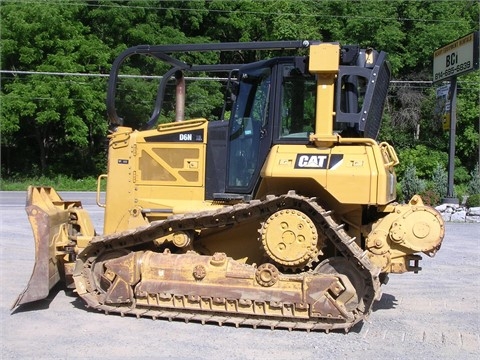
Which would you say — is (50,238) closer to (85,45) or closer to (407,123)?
(85,45)

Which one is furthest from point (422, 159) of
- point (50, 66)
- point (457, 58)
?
point (50, 66)

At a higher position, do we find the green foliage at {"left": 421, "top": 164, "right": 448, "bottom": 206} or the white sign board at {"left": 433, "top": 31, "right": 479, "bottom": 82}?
the white sign board at {"left": 433, "top": 31, "right": 479, "bottom": 82}

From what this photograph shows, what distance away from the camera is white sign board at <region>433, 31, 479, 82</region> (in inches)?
738

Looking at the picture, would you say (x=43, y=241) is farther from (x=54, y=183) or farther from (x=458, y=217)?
(x=54, y=183)

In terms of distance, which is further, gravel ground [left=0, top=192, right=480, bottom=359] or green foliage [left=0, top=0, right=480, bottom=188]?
green foliage [left=0, top=0, right=480, bottom=188]

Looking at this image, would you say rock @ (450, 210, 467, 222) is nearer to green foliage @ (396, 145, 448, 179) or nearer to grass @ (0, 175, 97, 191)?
green foliage @ (396, 145, 448, 179)

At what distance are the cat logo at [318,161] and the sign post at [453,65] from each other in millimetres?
13161

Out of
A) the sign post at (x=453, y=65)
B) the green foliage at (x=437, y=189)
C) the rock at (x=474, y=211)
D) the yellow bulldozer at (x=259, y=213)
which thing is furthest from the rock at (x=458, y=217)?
the yellow bulldozer at (x=259, y=213)

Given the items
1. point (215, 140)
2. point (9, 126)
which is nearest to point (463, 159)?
point (9, 126)

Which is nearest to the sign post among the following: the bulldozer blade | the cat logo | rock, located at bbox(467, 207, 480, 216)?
rock, located at bbox(467, 207, 480, 216)

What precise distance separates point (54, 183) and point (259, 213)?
26.7 meters

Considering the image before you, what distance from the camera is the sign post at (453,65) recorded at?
18.7m

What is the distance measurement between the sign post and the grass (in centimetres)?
1729

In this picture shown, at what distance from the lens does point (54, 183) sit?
3120 centimetres
